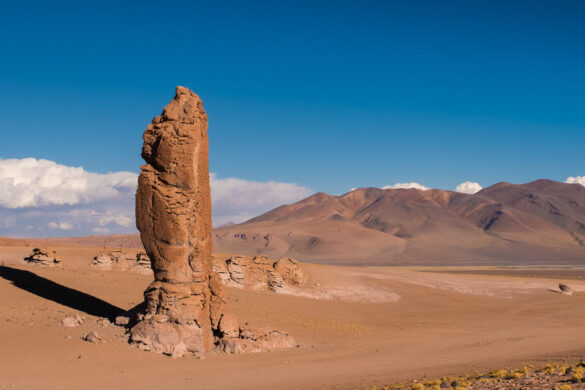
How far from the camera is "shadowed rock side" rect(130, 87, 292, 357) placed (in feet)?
Answer: 51.9

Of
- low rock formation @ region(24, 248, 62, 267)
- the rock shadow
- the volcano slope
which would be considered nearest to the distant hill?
the volcano slope

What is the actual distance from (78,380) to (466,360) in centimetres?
1071

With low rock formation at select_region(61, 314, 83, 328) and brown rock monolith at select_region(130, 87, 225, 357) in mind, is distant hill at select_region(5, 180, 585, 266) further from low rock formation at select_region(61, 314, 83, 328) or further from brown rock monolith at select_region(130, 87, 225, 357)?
brown rock monolith at select_region(130, 87, 225, 357)

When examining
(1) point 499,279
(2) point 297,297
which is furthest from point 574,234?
(2) point 297,297

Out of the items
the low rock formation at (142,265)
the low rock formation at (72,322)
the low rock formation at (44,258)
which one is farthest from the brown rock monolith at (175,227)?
the low rock formation at (44,258)

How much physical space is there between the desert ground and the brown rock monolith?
1.03 m

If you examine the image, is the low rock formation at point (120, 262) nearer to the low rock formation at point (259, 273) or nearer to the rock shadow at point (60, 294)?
the low rock formation at point (259, 273)

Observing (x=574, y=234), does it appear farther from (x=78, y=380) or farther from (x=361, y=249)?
(x=78, y=380)

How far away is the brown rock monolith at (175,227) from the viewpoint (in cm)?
1583

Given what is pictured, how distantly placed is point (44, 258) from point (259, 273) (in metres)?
11.9

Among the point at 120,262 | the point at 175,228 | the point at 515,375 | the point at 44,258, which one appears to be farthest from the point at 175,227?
the point at 44,258

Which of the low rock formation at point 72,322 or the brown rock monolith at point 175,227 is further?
the low rock formation at point 72,322

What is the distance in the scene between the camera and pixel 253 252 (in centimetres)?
12938

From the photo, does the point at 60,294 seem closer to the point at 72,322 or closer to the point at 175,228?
the point at 72,322
